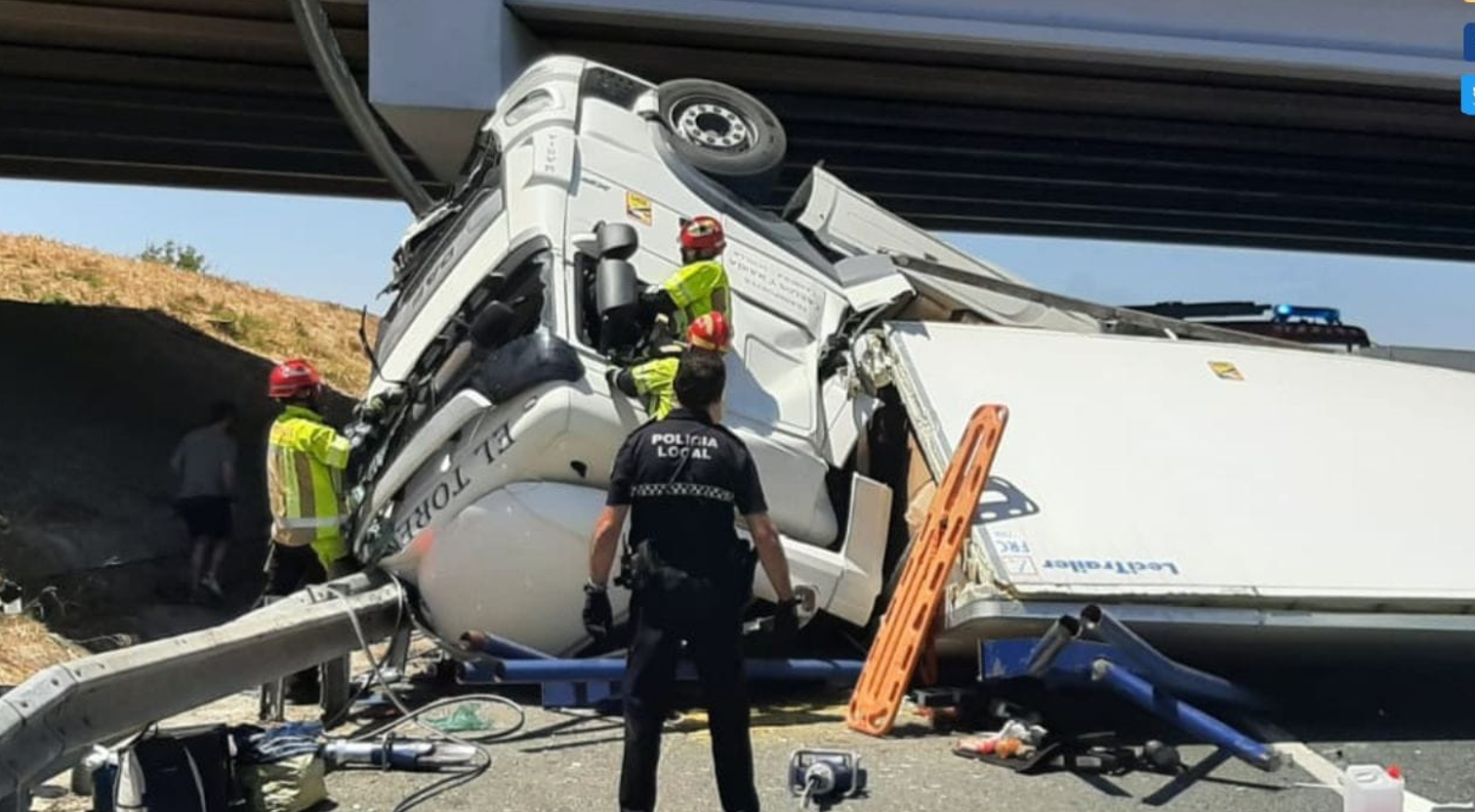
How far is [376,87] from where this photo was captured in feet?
40.7

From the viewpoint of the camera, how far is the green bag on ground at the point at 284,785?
382 cm

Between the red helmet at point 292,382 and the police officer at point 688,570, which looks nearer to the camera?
the police officer at point 688,570

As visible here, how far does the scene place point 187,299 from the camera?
20.1 meters

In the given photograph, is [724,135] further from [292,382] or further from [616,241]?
[292,382]

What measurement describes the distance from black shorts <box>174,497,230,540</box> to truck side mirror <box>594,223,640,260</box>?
571 centimetres

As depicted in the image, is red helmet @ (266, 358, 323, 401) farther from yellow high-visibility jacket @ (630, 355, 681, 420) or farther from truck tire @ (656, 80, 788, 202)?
truck tire @ (656, 80, 788, 202)

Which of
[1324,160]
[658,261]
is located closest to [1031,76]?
[1324,160]

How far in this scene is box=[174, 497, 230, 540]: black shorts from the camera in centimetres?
1013

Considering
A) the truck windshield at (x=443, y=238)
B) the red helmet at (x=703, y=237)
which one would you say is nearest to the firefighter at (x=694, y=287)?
the red helmet at (x=703, y=237)

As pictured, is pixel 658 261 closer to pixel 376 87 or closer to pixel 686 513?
pixel 686 513

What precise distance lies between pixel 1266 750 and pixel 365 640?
3079 millimetres

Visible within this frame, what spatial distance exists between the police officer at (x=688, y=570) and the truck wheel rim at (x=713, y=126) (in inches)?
129

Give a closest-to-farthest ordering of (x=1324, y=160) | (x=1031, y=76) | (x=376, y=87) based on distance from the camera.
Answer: (x=376, y=87) → (x=1031, y=76) → (x=1324, y=160)

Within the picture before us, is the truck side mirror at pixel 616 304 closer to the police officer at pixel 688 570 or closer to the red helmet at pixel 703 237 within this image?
the red helmet at pixel 703 237
